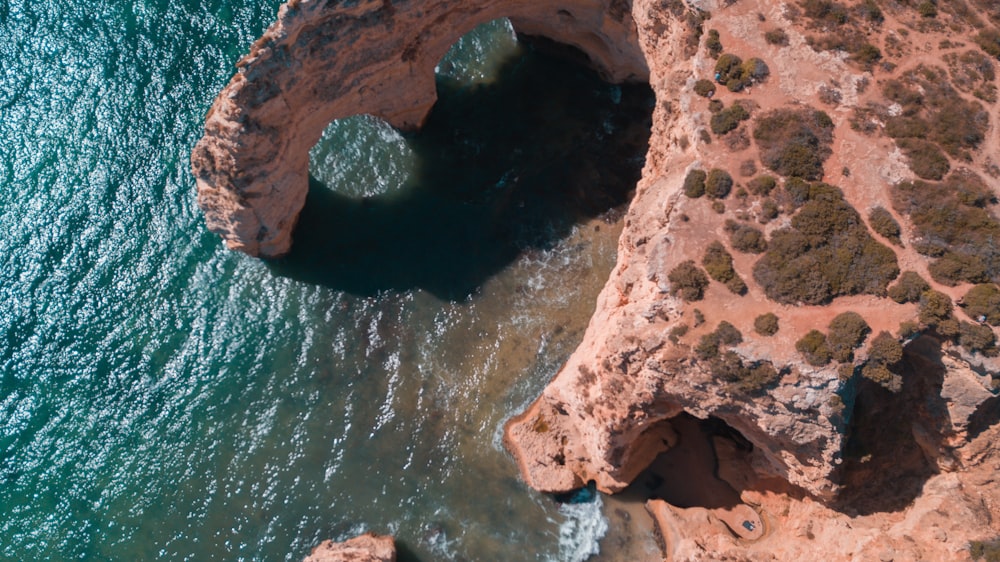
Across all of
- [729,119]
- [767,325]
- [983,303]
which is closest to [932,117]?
[983,303]

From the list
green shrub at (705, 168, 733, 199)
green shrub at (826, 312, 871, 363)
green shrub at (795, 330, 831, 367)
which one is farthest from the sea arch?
green shrub at (795, 330, 831, 367)

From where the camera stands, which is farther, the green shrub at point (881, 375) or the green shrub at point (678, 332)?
the green shrub at point (678, 332)

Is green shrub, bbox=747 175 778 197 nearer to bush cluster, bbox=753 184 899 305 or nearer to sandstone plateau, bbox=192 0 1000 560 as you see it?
sandstone plateau, bbox=192 0 1000 560

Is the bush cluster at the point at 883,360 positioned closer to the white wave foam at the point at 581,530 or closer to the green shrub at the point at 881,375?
the green shrub at the point at 881,375

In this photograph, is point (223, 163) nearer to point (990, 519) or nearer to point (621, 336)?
point (621, 336)

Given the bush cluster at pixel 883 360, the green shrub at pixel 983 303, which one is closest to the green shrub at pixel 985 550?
the bush cluster at pixel 883 360

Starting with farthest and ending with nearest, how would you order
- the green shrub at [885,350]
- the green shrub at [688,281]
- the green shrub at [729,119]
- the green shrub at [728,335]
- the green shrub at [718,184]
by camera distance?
the green shrub at [729,119] < the green shrub at [718,184] < the green shrub at [688,281] < the green shrub at [728,335] < the green shrub at [885,350]

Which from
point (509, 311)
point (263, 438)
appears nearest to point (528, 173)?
point (509, 311)

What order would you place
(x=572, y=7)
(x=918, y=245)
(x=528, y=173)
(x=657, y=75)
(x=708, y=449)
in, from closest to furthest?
(x=918, y=245) → (x=657, y=75) → (x=708, y=449) → (x=572, y=7) → (x=528, y=173)

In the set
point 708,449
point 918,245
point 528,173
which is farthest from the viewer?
point 528,173
